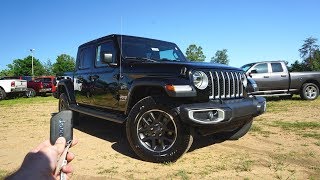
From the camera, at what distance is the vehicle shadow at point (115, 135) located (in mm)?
5832

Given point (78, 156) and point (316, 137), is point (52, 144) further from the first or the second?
point (316, 137)

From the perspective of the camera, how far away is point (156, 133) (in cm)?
495

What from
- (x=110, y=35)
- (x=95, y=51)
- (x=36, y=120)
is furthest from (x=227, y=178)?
(x=36, y=120)

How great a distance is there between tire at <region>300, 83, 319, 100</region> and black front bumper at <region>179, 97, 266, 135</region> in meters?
10.1

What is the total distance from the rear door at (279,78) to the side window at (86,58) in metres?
8.63

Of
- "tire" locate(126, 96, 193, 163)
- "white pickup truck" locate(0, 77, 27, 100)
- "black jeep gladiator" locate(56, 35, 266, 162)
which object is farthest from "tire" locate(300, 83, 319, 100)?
"white pickup truck" locate(0, 77, 27, 100)

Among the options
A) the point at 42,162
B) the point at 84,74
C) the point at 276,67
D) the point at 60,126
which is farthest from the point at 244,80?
the point at 276,67

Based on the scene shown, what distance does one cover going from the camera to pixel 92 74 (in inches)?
273

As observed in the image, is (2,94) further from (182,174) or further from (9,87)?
(182,174)

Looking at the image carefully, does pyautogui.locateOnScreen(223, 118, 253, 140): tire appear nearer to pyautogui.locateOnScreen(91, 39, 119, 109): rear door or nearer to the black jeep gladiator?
the black jeep gladiator

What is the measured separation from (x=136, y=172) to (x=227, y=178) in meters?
1.18

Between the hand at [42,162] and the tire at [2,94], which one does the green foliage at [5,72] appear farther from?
the hand at [42,162]

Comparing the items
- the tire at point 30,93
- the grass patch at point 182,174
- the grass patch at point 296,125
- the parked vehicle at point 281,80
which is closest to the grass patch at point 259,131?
the grass patch at point 296,125

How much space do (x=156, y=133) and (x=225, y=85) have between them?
4.26 feet
